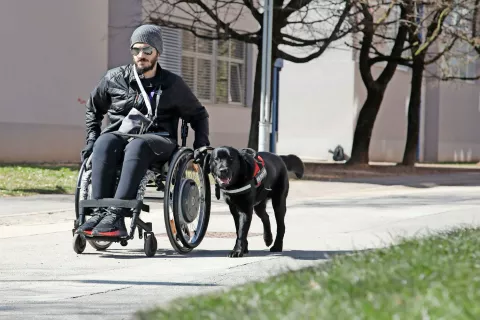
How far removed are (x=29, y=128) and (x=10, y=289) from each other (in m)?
17.5

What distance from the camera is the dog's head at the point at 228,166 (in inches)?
348

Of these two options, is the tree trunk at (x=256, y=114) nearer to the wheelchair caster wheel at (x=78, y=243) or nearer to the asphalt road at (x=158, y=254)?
the asphalt road at (x=158, y=254)

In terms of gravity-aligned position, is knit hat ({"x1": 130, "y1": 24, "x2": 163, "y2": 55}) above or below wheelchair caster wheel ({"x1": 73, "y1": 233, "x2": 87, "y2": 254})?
above

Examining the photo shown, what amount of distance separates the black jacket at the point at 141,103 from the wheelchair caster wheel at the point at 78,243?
0.88 metres

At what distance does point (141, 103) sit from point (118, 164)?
577 mm

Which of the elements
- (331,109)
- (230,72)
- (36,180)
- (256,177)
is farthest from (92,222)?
(331,109)

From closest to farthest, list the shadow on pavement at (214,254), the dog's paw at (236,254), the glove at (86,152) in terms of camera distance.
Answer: the dog's paw at (236,254) < the shadow on pavement at (214,254) < the glove at (86,152)

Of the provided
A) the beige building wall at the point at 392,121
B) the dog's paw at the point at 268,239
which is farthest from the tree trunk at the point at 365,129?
the dog's paw at the point at 268,239

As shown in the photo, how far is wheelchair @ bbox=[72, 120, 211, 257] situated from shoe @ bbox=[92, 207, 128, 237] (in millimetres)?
54

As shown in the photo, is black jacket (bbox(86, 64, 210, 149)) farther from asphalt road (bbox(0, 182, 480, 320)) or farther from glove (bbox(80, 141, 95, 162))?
asphalt road (bbox(0, 182, 480, 320))

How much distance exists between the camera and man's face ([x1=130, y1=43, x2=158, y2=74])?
9492mm

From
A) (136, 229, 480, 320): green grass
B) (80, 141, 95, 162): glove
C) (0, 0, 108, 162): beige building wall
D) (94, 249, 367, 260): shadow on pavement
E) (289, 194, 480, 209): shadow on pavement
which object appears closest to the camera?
(136, 229, 480, 320): green grass

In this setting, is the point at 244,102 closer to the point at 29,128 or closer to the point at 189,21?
the point at 189,21

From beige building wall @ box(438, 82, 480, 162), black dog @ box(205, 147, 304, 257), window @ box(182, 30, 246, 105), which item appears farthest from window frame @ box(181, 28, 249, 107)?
black dog @ box(205, 147, 304, 257)
